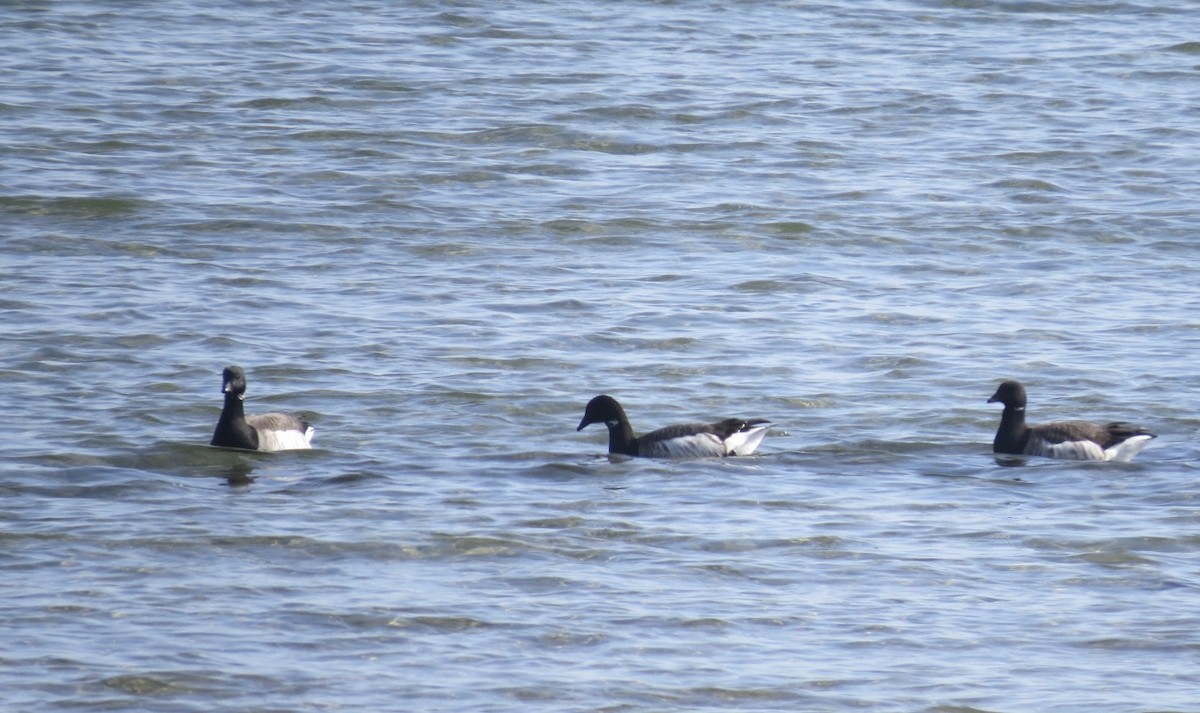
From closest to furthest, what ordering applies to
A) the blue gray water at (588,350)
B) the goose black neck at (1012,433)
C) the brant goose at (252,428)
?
the blue gray water at (588,350)
the brant goose at (252,428)
the goose black neck at (1012,433)

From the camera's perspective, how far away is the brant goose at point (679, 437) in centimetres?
1370

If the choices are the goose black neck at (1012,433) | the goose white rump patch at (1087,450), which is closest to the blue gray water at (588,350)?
the goose white rump patch at (1087,450)

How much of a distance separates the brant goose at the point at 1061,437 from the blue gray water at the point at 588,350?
210 millimetres

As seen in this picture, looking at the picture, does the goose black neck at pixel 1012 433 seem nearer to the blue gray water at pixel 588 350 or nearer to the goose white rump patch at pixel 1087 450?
the goose white rump patch at pixel 1087 450

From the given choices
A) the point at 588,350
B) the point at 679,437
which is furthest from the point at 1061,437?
the point at 588,350

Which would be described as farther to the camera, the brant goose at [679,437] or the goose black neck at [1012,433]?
the goose black neck at [1012,433]

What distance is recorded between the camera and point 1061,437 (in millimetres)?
14117

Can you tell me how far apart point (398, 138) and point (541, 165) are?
2062 millimetres

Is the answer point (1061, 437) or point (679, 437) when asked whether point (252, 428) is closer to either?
point (679, 437)

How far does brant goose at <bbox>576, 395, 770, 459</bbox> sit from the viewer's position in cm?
1370

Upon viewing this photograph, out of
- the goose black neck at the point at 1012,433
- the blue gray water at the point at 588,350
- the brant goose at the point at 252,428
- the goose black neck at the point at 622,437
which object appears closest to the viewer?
the blue gray water at the point at 588,350

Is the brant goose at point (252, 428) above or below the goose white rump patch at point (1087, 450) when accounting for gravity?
above

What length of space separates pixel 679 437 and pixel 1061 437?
276cm

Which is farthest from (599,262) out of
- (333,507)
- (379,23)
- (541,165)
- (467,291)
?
(379,23)
